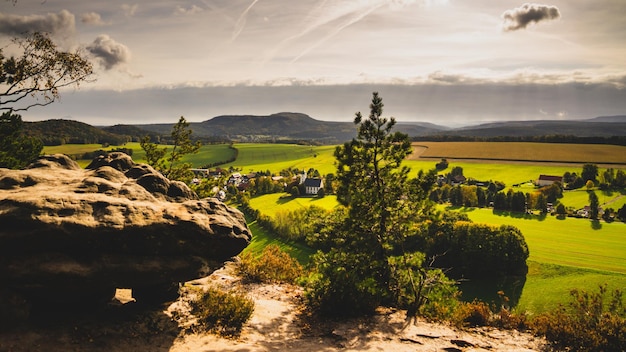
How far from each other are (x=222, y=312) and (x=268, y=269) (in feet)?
23.5

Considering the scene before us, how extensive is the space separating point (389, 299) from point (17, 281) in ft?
45.3

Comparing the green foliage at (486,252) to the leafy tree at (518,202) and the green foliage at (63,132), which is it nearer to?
the leafy tree at (518,202)

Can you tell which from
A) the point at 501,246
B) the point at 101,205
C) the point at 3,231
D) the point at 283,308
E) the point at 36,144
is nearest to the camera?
the point at 3,231

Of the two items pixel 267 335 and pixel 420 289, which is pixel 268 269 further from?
pixel 420 289

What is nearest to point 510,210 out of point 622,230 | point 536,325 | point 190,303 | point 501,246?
point 622,230

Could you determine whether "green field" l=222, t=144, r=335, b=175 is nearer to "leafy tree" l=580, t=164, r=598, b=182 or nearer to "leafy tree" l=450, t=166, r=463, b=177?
"leafy tree" l=450, t=166, r=463, b=177

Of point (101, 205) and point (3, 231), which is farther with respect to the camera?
point (101, 205)

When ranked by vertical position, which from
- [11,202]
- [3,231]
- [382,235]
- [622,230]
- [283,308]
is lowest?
[622,230]

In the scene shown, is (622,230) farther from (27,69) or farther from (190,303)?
(27,69)

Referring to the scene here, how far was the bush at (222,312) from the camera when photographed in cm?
1273

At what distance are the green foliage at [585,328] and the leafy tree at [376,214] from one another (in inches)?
169

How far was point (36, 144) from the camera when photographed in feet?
126

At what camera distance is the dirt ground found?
10.2 m

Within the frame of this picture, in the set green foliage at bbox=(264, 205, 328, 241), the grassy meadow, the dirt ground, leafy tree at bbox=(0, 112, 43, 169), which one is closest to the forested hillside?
the grassy meadow
